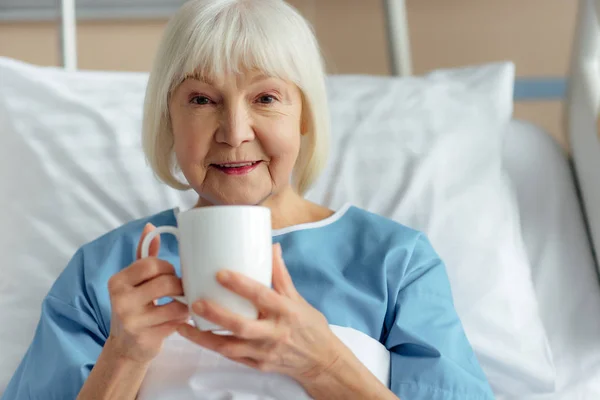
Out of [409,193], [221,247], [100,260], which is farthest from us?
[409,193]

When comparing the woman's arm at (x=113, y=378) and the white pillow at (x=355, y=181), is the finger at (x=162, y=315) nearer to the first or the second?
the woman's arm at (x=113, y=378)

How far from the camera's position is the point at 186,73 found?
1.03 m

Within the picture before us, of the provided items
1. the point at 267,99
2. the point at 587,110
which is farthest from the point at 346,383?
the point at 587,110

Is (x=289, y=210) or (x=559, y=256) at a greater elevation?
(x=289, y=210)

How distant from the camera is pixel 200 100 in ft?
3.39

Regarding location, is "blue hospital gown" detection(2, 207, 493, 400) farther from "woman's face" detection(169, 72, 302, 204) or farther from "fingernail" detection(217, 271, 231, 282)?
"fingernail" detection(217, 271, 231, 282)

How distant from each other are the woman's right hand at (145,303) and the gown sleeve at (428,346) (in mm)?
365

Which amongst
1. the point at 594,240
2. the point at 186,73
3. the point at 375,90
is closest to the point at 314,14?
the point at 375,90

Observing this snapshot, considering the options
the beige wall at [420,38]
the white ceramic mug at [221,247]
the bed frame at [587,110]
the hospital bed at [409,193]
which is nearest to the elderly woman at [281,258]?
the white ceramic mug at [221,247]

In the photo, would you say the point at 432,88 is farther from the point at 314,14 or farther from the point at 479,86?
the point at 314,14

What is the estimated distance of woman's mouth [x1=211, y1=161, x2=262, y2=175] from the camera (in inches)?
40.5

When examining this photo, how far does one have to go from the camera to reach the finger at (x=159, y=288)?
2.56 feet

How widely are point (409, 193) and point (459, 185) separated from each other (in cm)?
10

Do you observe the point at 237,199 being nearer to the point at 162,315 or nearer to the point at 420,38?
the point at 162,315
